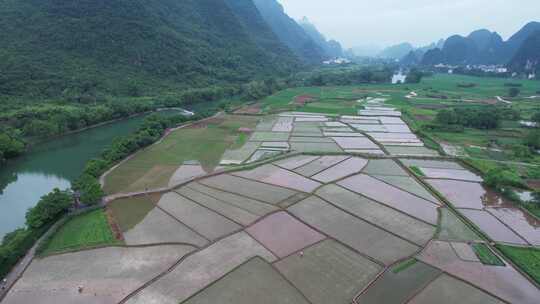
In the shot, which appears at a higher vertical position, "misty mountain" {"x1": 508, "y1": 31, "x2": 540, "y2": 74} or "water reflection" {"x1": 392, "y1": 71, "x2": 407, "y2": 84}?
"misty mountain" {"x1": 508, "y1": 31, "x2": 540, "y2": 74}

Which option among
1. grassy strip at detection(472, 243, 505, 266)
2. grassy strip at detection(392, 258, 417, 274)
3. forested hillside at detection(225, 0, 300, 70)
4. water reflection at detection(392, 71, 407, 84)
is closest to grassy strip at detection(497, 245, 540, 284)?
grassy strip at detection(472, 243, 505, 266)

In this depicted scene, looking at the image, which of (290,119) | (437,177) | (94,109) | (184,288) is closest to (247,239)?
(184,288)

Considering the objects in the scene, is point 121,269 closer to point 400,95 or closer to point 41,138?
point 41,138

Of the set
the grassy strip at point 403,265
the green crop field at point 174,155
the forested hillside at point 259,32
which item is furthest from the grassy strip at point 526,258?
the forested hillside at point 259,32

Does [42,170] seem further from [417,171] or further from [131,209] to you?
[417,171]

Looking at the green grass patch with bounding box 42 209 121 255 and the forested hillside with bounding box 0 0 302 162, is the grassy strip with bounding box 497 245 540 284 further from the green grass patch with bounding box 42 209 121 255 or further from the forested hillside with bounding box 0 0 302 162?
the forested hillside with bounding box 0 0 302 162
